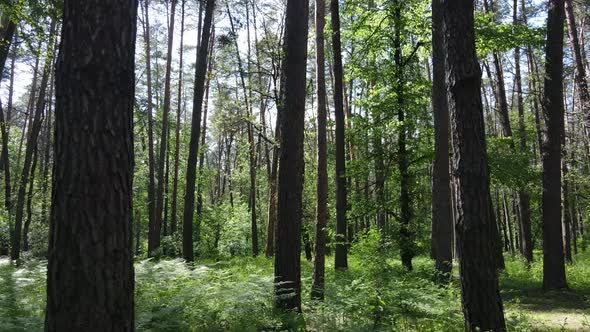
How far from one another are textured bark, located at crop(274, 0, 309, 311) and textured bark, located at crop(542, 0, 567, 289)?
6.75 meters

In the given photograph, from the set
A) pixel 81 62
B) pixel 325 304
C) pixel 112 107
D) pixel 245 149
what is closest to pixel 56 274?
pixel 112 107

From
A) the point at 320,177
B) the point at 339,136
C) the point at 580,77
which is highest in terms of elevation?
the point at 580,77

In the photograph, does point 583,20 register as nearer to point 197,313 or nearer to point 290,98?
point 290,98

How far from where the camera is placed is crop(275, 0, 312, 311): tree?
6.73 meters

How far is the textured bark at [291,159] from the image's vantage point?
6734mm

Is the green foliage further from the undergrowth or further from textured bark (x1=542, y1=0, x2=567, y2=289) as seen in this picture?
the undergrowth

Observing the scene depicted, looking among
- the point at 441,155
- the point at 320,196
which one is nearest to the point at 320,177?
the point at 320,196

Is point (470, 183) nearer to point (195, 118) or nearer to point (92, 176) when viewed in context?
point (92, 176)

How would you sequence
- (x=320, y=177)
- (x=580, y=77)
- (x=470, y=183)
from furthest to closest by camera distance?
(x=580, y=77) < (x=320, y=177) < (x=470, y=183)

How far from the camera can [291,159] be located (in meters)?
6.80

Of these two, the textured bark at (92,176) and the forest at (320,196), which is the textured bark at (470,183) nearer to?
the forest at (320,196)

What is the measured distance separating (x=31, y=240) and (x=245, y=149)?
17.7 meters

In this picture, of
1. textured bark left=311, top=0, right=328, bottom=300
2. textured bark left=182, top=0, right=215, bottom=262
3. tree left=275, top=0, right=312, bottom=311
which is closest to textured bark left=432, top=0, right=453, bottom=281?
textured bark left=311, top=0, right=328, bottom=300

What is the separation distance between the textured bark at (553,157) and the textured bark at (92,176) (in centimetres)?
1022
